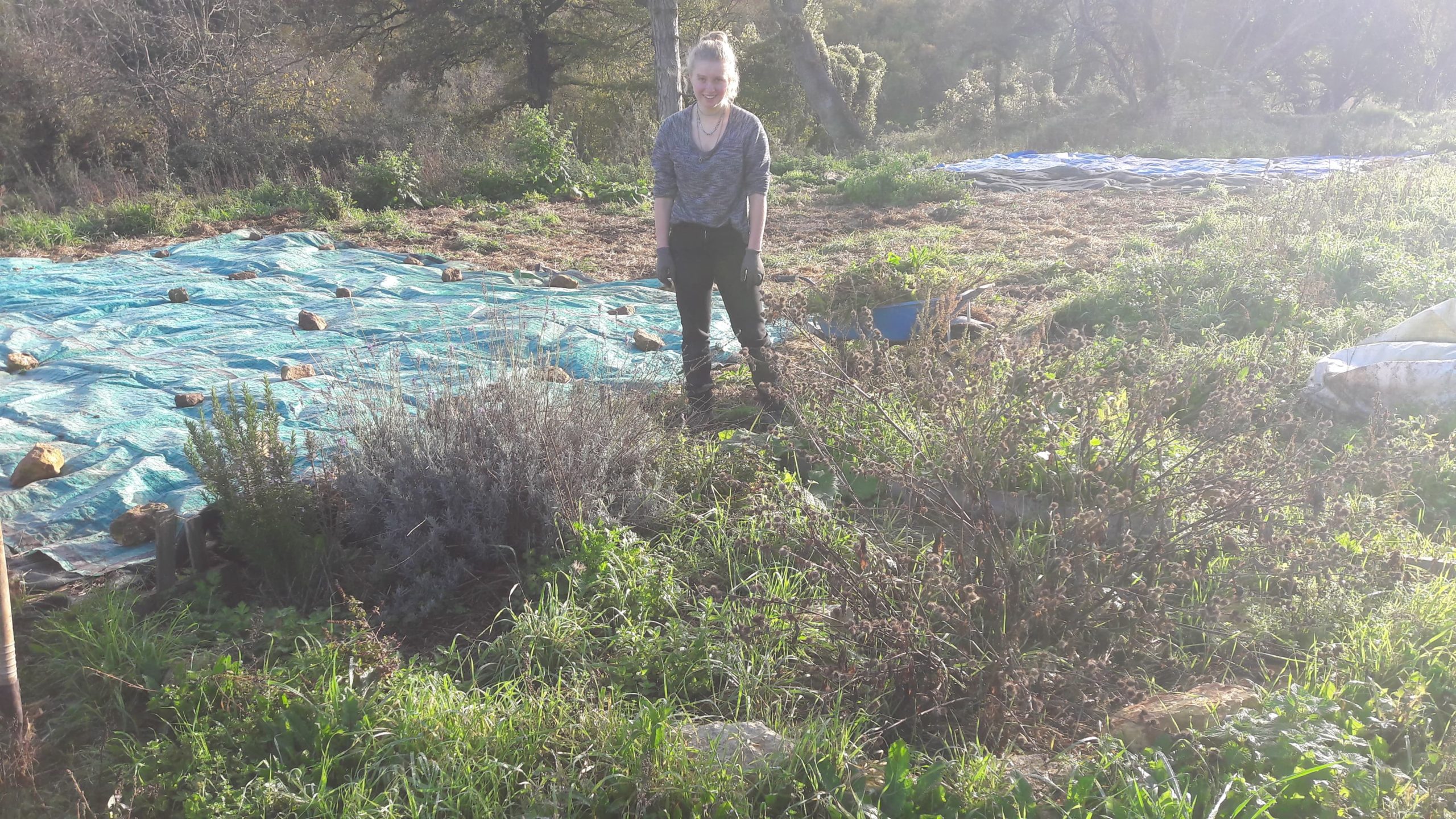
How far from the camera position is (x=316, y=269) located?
7336mm

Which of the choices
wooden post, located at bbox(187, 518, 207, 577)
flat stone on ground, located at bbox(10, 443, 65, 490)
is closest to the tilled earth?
flat stone on ground, located at bbox(10, 443, 65, 490)

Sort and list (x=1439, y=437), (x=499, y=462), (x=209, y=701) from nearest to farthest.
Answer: (x=209, y=701) → (x=499, y=462) → (x=1439, y=437)

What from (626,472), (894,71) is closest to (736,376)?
(626,472)

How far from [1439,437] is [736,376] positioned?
329cm

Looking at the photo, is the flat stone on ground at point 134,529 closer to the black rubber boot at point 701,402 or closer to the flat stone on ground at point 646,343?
the black rubber boot at point 701,402

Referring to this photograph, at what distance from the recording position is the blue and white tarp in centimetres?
1218

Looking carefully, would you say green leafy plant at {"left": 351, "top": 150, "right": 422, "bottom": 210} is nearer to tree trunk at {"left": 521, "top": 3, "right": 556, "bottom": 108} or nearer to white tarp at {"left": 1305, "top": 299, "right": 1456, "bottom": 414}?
tree trunk at {"left": 521, "top": 3, "right": 556, "bottom": 108}

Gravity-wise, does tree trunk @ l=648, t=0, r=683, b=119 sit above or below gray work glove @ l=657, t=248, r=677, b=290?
above

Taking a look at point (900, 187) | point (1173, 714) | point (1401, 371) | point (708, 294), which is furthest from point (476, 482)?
point (900, 187)

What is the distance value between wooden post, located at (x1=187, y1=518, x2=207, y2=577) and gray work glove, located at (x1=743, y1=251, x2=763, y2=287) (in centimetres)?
241

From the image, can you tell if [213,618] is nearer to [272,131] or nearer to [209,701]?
[209,701]

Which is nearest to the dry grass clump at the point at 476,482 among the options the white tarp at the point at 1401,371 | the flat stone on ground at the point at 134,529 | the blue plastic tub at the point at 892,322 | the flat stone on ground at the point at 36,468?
the flat stone on ground at the point at 134,529

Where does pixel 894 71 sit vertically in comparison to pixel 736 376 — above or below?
above

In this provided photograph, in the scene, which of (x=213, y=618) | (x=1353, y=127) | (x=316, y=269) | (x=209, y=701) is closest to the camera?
(x=209, y=701)
